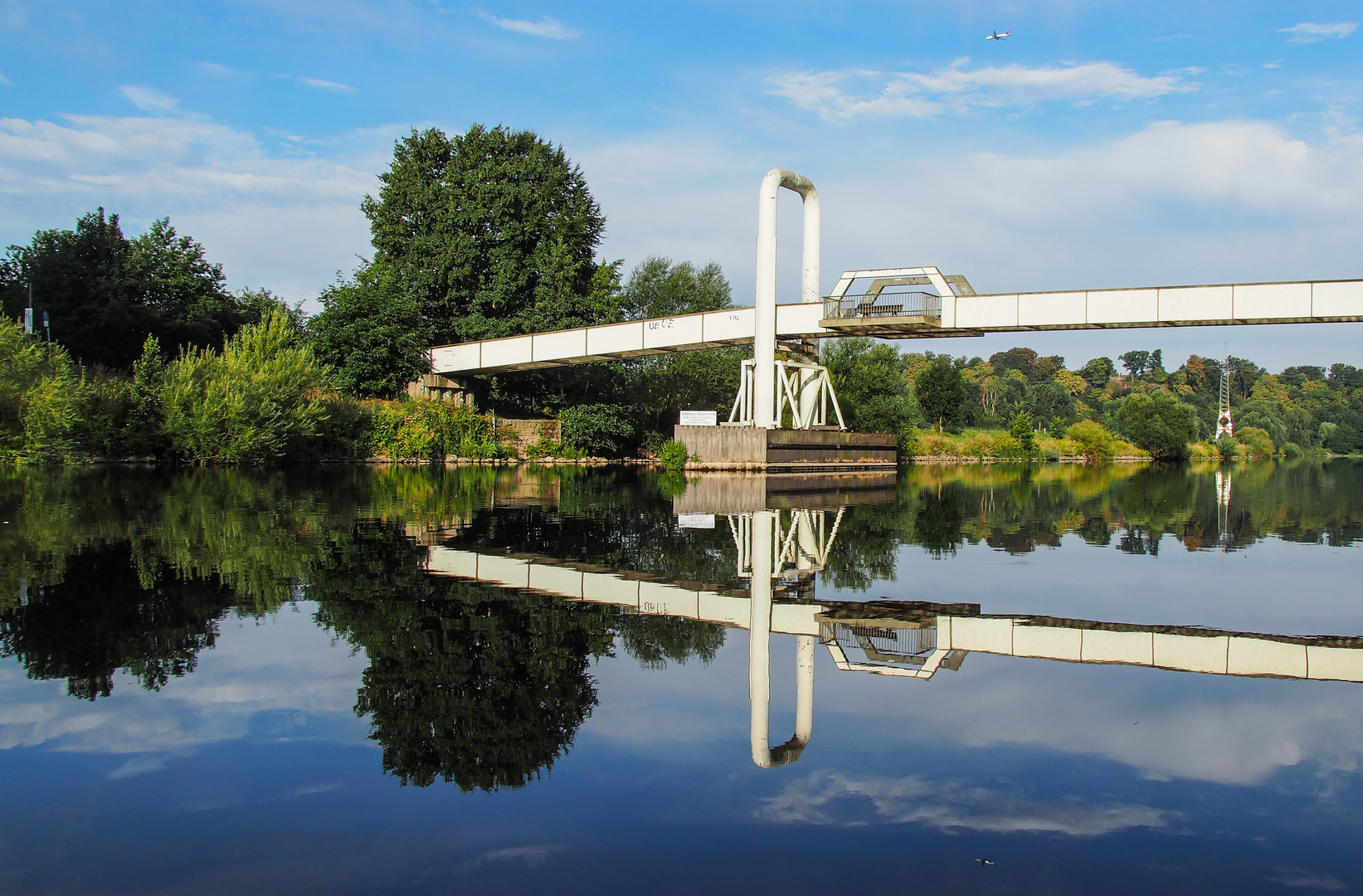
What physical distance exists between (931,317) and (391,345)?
1911cm

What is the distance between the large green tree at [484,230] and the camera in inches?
1479

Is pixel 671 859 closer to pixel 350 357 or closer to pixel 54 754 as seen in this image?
pixel 54 754

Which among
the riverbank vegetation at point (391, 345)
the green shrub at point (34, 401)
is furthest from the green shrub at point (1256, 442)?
the green shrub at point (34, 401)

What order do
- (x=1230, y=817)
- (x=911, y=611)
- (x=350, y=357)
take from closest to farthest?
(x=1230, y=817) < (x=911, y=611) < (x=350, y=357)

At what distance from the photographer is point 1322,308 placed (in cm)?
2325

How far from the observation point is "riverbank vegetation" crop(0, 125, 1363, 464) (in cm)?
2519

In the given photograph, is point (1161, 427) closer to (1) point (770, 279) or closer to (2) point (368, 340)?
(1) point (770, 279)

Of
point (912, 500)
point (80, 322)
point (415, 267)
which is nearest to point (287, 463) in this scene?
point (415, 267)

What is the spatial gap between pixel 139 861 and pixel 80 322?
40566 millimetres

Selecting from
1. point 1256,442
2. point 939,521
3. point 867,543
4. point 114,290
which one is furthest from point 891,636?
→ point 1256,442

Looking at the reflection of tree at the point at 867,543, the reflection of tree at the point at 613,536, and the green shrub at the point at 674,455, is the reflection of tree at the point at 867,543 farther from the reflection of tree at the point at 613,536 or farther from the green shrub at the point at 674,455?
the green shrub at the point at 674,455

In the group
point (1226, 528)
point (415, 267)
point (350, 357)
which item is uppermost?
point (415, 267)

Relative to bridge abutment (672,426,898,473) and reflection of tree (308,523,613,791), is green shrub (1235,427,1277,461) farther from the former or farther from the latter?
reflection of tree (308,523,613,791)

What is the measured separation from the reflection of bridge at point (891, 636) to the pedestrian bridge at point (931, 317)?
2095 cm
